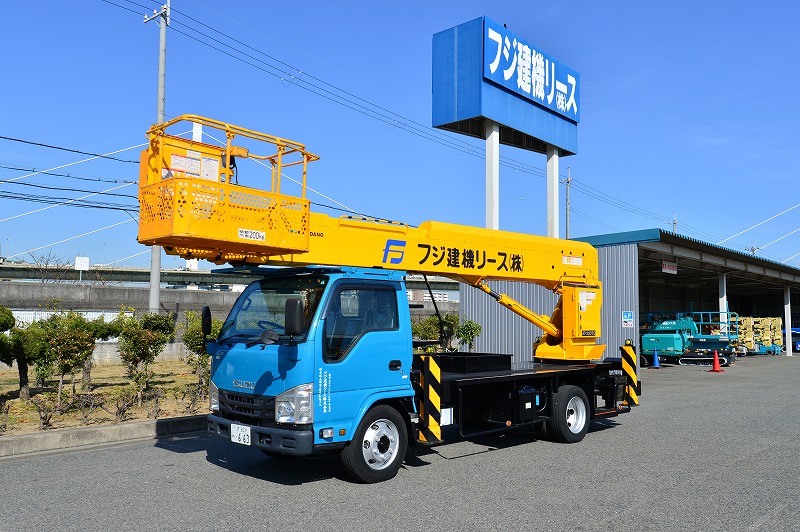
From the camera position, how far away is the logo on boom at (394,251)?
808 centimetres

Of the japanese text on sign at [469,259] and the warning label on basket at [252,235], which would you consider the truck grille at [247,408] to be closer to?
the warning label on basket at [252,235]

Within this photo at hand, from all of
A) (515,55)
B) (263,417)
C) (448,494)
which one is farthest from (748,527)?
(515,55)

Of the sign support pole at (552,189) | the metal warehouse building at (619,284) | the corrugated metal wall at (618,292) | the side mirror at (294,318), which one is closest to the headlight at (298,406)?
the side mirror at (294,318)

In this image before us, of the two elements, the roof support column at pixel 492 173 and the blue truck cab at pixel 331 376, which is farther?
the roof support column at pixel 492 173

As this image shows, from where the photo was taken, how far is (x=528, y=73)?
19328 millimetres

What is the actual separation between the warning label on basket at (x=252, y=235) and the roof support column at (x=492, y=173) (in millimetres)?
12200

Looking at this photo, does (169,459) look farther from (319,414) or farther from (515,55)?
(515,55)

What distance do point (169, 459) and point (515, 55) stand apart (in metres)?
14.5

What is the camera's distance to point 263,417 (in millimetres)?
6793

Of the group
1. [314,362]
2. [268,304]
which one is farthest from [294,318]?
[268,304]

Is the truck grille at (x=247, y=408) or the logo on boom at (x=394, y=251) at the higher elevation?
the logo on boom at (x=394, y=251)

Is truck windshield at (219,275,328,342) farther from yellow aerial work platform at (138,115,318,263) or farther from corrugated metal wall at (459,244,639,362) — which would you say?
corrugated metal wall at (459,244,639,362)

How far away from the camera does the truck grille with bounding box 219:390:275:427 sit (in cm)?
677

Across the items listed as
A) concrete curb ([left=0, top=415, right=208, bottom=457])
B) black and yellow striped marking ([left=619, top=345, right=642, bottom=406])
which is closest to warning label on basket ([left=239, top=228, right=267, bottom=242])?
concrete curb ([left=0, top=415, right=208, bottom=457])
